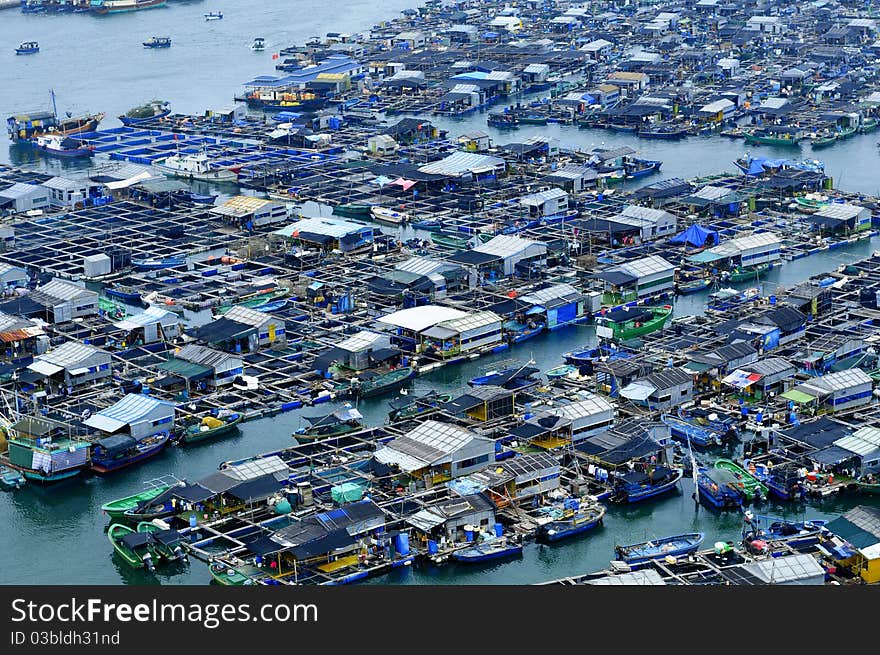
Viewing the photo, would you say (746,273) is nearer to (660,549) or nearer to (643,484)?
(643,484)

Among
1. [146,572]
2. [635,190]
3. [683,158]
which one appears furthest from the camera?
[683,158]

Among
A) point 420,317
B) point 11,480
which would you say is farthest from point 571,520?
point 11,480

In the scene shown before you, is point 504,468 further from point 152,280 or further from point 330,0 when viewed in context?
point 330,0

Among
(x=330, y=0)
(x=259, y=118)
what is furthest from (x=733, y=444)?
(x=330, y=0)

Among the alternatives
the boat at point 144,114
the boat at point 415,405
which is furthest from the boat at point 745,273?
the boat at point 144,114

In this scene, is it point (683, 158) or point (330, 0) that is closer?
point (683, 158)

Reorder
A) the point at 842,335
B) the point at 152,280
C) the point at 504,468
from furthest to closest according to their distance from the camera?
the point at 152,280 < the point at 842,335 < the point at 504,468

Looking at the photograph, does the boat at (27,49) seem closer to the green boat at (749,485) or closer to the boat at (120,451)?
the boat at (120,451)
